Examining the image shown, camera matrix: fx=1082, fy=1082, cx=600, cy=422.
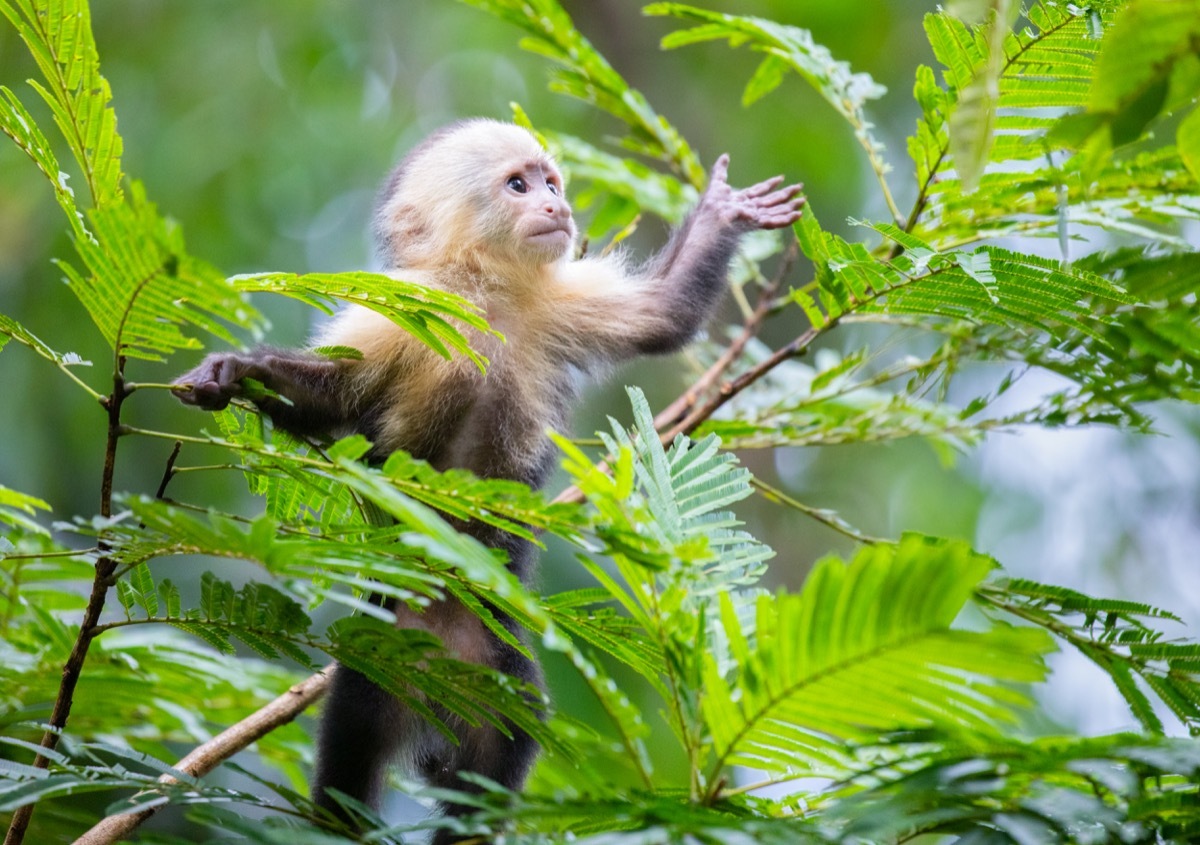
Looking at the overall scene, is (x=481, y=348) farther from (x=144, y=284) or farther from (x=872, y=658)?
(x=872, y=658)

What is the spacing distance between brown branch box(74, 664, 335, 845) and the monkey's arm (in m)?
0.71

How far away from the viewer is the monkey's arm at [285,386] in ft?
8.55

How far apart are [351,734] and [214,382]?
1.18 meters

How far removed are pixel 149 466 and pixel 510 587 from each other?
6735 millimetres

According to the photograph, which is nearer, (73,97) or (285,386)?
(73,97)

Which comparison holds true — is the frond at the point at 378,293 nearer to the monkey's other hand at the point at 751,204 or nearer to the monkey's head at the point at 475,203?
the monkey's other hand at the point at 751,204

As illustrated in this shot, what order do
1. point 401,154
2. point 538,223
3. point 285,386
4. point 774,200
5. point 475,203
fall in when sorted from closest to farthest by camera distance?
point 285,386 < point 774,200 < point 538,223 < point 475,203 < point 401,154

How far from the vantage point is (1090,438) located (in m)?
8.80

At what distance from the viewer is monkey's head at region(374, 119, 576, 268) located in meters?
3.97

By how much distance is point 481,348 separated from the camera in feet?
11.8

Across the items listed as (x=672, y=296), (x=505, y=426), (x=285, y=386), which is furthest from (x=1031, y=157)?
(x=285, y=386)

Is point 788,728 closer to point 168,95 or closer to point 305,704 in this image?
point 305,704

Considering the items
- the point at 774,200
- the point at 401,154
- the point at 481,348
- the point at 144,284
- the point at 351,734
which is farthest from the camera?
the point at 401,154

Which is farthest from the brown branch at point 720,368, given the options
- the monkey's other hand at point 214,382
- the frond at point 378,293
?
the frond at point 378,293
